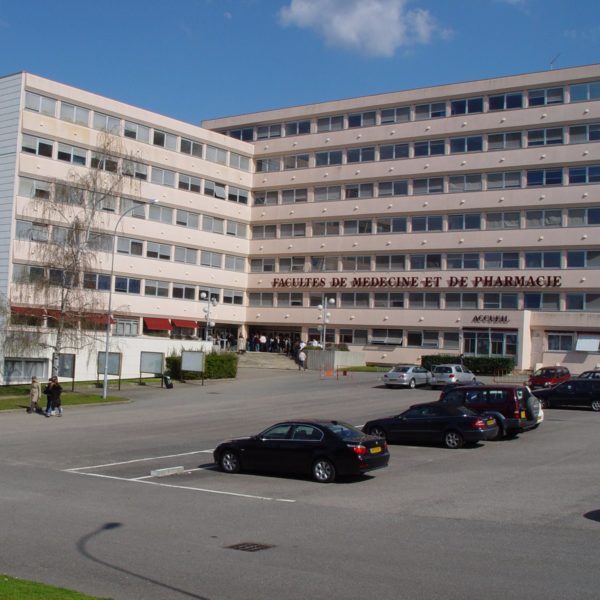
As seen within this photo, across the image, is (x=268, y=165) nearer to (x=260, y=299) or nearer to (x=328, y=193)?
(x=328, y=193)

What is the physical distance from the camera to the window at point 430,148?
6681 cm

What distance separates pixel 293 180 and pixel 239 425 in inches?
1826

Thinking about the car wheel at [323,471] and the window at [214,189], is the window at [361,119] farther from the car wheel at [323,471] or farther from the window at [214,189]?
the car wheel at [323,471]

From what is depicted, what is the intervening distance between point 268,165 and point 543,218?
26.8m

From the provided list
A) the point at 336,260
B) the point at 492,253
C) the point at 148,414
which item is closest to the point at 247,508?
the point at 148,414

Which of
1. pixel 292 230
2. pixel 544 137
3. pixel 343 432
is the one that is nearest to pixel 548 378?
pixel 544 137

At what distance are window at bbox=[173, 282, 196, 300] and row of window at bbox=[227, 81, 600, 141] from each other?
1801 cm

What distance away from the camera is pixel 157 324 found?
63375 mm

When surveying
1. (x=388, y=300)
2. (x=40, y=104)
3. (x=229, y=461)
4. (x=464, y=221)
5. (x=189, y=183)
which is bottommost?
(x=229, y=461)

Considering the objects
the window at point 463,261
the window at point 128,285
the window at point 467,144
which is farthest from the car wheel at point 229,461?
the window at point 467,144

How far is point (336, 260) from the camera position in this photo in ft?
235

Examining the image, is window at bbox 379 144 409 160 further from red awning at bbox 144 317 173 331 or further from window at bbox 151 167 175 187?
red awning at bbox 144 317 173 331

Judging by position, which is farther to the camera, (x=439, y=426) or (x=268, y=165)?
(x=268, y=165)

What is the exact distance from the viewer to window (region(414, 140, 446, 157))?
2630 inches
